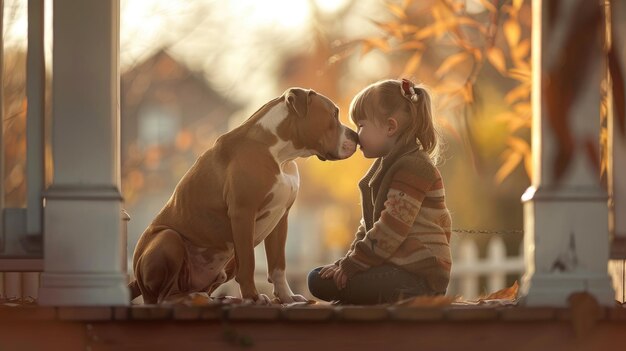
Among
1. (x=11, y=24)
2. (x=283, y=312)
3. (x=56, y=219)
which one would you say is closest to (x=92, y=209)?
(x=56, y=219)

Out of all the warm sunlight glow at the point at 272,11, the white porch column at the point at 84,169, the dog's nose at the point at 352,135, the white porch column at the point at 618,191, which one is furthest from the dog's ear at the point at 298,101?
the warm sunlight glow at the point at 272,11

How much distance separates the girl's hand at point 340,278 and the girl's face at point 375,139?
50cm

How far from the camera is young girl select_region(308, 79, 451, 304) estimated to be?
3598mm

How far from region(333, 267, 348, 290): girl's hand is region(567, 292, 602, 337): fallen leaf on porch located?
830mm

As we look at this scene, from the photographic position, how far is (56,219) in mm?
3295

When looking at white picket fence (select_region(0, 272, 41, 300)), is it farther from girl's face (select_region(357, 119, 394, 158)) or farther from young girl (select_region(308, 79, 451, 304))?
girl's face (select_region(357, 119, 394, 158))

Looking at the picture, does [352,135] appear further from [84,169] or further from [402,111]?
[84,169]

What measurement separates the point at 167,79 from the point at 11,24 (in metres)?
11.2

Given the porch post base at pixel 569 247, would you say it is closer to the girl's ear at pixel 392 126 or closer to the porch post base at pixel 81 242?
the girl's ear at pixel 392 126

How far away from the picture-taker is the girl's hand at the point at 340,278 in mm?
3633

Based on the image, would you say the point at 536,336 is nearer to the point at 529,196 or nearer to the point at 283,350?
the point at 529,196

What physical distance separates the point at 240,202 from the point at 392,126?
0.72 metres

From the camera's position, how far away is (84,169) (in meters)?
3.30

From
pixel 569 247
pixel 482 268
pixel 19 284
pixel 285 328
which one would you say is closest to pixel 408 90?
pixel 569 247
